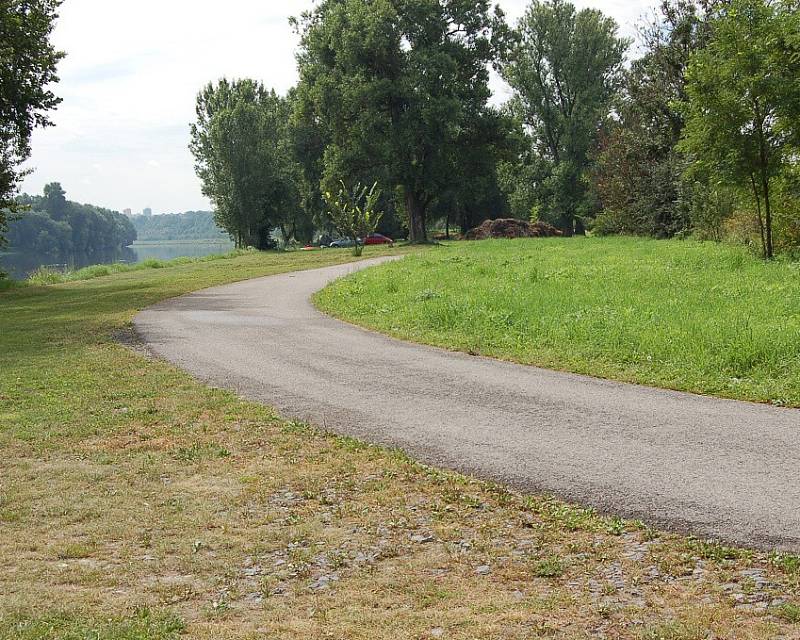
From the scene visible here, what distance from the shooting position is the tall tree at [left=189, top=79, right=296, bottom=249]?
56.5 metres

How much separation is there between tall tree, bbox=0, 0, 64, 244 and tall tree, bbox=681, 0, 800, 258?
20.7 m

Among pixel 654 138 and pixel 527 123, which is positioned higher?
pixel 527 123

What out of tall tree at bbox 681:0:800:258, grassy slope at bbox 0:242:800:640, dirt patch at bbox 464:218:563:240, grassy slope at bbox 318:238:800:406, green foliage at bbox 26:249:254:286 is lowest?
grassy slope at bbox 0:242:800:640

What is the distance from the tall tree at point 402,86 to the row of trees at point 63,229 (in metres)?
73.6

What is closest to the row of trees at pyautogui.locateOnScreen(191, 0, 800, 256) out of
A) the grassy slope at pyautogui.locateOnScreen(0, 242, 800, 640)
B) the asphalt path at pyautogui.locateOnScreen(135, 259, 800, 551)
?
the asphalt path at pyautogui.locateOnScreen(135, 259, 800, 551)

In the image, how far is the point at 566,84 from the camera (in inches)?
2365

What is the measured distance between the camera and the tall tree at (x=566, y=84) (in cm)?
5862

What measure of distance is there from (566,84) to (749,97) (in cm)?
4029

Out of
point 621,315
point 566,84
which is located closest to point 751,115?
point 621,315

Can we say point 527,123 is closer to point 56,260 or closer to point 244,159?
point 244,159

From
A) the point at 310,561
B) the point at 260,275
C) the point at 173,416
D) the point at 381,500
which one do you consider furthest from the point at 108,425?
the point at 260,275

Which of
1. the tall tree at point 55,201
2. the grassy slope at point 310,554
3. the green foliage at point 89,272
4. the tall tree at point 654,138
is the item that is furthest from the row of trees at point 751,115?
the tall tree at point 55,201

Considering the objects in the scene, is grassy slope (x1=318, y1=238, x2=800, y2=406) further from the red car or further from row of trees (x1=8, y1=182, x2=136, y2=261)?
row of trees (x1=8, y1=182, x2=136, y2=261)

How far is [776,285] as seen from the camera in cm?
1605
